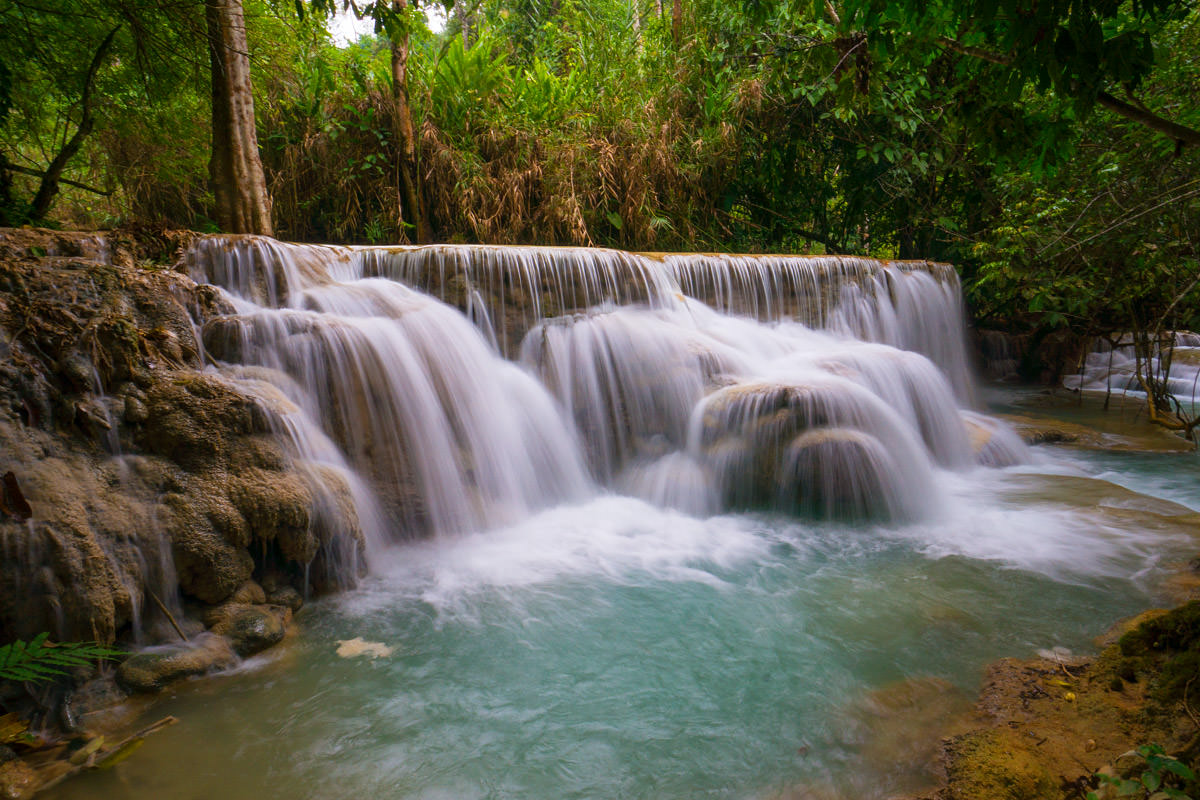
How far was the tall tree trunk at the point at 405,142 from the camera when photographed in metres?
8.99

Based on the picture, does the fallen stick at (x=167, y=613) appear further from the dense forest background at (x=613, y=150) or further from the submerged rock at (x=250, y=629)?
the dense forest background at (x=613, y=150)

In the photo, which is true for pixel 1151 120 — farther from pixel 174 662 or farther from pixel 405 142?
pixel 405 142

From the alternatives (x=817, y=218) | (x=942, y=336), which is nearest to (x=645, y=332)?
(x=942, y=336)

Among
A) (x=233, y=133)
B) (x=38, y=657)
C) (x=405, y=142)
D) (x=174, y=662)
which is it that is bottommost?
(x=174, y=662)

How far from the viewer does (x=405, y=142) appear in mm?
9219

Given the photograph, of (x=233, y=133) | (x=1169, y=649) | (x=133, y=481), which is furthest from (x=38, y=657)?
(x=233, y=133)

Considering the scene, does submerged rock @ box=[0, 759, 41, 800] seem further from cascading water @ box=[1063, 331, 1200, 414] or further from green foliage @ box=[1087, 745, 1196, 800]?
cascading water @ box=[1063, 331, 1200, 414]

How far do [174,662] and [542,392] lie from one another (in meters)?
3.64

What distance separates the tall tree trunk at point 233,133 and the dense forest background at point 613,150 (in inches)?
9.2

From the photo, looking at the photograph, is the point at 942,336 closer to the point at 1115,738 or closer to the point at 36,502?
the point at 1115,738

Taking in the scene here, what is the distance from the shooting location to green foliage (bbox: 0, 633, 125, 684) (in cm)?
226

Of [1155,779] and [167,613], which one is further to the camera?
[167,613]

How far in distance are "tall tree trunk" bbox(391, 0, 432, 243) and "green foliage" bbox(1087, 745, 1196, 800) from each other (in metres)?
9.38

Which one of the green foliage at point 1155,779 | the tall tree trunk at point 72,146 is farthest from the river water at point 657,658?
the tall tree trunk at point 72,146
